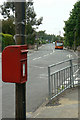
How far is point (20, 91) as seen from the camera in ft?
12.8

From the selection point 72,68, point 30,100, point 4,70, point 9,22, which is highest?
point 9,22

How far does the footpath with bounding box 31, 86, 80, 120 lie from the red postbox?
1.62 m

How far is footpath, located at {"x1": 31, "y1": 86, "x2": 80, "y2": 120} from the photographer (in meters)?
4.99

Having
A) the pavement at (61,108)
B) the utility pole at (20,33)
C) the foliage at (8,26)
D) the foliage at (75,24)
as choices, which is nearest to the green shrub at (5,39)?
the foliage at (8,26)

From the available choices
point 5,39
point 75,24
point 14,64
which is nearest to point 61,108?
point 14,64

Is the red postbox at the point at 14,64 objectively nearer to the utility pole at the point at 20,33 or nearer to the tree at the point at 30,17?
the utility pole at the point at 20,33

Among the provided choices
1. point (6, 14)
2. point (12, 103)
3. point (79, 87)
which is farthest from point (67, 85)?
point (6, 14)

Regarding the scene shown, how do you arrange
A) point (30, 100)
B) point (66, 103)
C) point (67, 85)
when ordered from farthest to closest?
1. point (67, 85)
2. point (30, 100)
3. point (66, 103)

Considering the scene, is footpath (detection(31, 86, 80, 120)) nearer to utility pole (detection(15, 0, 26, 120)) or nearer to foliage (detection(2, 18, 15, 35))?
utility pole (detection(15, 0, 26, 120))

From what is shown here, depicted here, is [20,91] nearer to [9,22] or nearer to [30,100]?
[30,100]

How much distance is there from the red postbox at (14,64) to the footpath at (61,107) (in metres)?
1.62

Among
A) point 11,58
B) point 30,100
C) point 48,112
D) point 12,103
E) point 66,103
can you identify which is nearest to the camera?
point 11,58

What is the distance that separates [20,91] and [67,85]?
3907 millimetres

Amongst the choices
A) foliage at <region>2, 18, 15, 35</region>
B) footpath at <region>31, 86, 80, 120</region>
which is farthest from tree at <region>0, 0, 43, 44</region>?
footpath at <region>31, 86, 80, 120</region>
